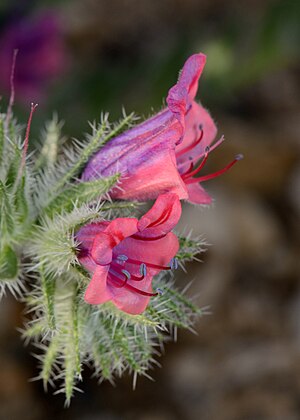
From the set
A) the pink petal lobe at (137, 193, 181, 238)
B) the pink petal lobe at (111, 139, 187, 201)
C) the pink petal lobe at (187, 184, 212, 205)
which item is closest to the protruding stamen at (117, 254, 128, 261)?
the pink petal lobe at (137, 193, 181, 238)

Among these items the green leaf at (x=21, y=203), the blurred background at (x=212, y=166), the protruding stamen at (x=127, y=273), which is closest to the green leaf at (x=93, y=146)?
the green leaf at (x=21, y=203)

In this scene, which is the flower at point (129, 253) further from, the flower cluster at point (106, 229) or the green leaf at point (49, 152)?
the green leaf at point (49, 152)

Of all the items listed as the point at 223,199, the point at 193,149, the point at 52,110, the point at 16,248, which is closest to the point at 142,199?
the point at 193,149

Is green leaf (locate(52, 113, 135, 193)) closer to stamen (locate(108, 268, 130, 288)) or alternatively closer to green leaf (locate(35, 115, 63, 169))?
green leaf (locate(35, 115, 63, 169))

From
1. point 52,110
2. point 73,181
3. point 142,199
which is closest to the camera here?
point 142,199

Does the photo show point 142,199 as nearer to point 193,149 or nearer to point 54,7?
point 193,149

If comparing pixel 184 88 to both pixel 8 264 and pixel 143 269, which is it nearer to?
pixel 143 269

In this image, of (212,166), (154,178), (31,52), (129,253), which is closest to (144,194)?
(154,178)
